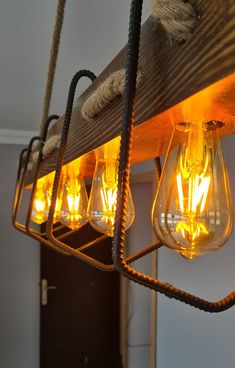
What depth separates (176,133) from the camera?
37cm

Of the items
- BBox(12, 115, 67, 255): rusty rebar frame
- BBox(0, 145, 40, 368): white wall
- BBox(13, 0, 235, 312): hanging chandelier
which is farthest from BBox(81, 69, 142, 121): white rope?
BBox(0, 145, 40, 368): white wall

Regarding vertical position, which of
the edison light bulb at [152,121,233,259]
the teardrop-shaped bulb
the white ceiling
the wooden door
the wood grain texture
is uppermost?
the white ceiling

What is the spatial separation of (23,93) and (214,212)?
161 cm

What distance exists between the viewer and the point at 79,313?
3.29m

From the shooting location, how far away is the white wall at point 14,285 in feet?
9.80

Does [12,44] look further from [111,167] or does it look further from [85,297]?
[85,297]

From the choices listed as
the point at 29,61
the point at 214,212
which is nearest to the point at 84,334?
the point at 29,61

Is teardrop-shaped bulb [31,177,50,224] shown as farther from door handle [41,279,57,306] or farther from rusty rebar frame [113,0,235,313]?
door handle [41,279,57,306]

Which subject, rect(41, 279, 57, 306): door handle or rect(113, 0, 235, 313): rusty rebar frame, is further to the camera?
rect(41, 279, 57, 306): door handle

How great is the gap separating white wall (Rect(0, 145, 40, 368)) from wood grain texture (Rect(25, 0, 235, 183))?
2700 millimetres

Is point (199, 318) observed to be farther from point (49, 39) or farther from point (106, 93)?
point (106, 93)

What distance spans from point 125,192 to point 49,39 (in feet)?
3.68

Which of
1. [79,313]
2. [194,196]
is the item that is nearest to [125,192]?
[194,196]

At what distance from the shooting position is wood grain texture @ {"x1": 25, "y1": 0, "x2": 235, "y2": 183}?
24 centimetres
